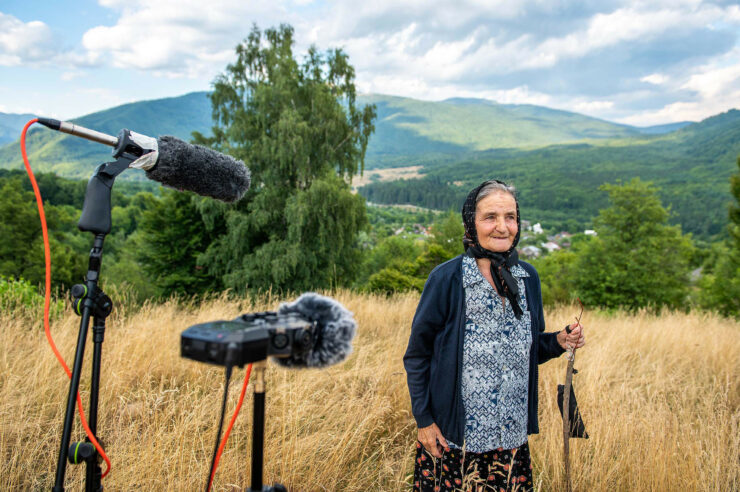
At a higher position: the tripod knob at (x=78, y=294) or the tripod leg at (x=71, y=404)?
the tripod knob at (x=78, y=294)

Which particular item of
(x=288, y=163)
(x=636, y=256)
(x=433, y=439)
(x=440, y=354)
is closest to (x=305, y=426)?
(x=433, y=439)

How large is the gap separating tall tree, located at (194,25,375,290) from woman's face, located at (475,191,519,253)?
576 inches

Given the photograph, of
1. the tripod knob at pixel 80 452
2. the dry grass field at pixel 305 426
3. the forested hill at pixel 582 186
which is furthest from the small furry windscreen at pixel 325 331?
the forested hill at pixel 582 186

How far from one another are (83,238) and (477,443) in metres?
51.2

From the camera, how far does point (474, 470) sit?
6.21 ft

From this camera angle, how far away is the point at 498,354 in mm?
1858

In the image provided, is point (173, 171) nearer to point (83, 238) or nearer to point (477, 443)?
point (477, 443)

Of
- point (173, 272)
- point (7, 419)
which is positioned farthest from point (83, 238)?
point (7, 419)

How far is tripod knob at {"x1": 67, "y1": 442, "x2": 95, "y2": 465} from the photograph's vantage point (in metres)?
1.30

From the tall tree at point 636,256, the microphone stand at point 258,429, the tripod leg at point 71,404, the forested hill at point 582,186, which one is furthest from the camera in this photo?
the forested hill at point 582,186

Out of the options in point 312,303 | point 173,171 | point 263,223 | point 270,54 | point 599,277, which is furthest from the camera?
point 599,277

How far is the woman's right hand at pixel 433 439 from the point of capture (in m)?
1.88

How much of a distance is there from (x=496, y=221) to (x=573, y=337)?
0.62 meters

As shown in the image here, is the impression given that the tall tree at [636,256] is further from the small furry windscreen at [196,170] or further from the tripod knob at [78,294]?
the tripod knob at [78,294]
